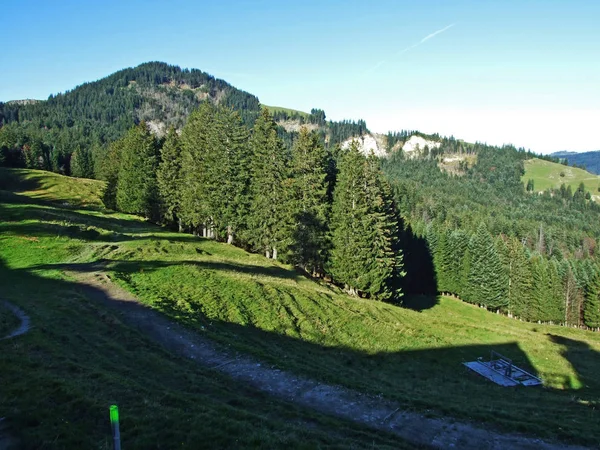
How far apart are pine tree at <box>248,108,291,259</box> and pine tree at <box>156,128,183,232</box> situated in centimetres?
1353

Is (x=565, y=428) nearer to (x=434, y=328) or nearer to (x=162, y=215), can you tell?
(x=434, y=328)

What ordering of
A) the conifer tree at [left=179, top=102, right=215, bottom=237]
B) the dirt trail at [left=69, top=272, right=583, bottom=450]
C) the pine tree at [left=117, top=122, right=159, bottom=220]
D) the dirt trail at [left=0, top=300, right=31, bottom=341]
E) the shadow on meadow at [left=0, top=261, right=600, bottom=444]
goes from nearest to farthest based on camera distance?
the dirt trail at [left=69, top=272, right=583, bottom=450]
the shadow on meadow at [left=0, top=261, right=600, bottom=444]
the dirt trail at [left=0, top=300, right=31, bottom=341]
the conifer tree at [left=179, top=102, right=215, bottom=237]
the pine tree at [left=117, top=122, right=159, bottom=220]

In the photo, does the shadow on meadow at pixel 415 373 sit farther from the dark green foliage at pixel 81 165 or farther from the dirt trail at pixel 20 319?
the dark green foliage at pixel 81 165

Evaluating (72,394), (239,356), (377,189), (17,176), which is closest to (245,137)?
(377,189)

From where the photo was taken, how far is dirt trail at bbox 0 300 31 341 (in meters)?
17.0

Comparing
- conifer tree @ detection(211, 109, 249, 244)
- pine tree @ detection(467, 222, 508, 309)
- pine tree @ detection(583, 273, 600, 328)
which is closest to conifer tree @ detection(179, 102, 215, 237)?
conifer tree @ detection(211, 109, 249, 244)

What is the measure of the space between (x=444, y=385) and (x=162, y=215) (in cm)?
5086

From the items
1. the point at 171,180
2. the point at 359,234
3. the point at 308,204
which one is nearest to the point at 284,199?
the point at 308,204

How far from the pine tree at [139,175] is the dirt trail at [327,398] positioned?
139 feet

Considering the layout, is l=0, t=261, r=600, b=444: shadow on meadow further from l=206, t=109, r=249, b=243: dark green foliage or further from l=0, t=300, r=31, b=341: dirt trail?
l=206, t=109, r=249, b=243: dark green foliage

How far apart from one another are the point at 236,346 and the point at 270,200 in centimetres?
2959

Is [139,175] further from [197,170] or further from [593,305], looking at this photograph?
[593,305]

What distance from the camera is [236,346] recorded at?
20.2 meters

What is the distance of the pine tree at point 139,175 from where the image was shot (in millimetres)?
62781
